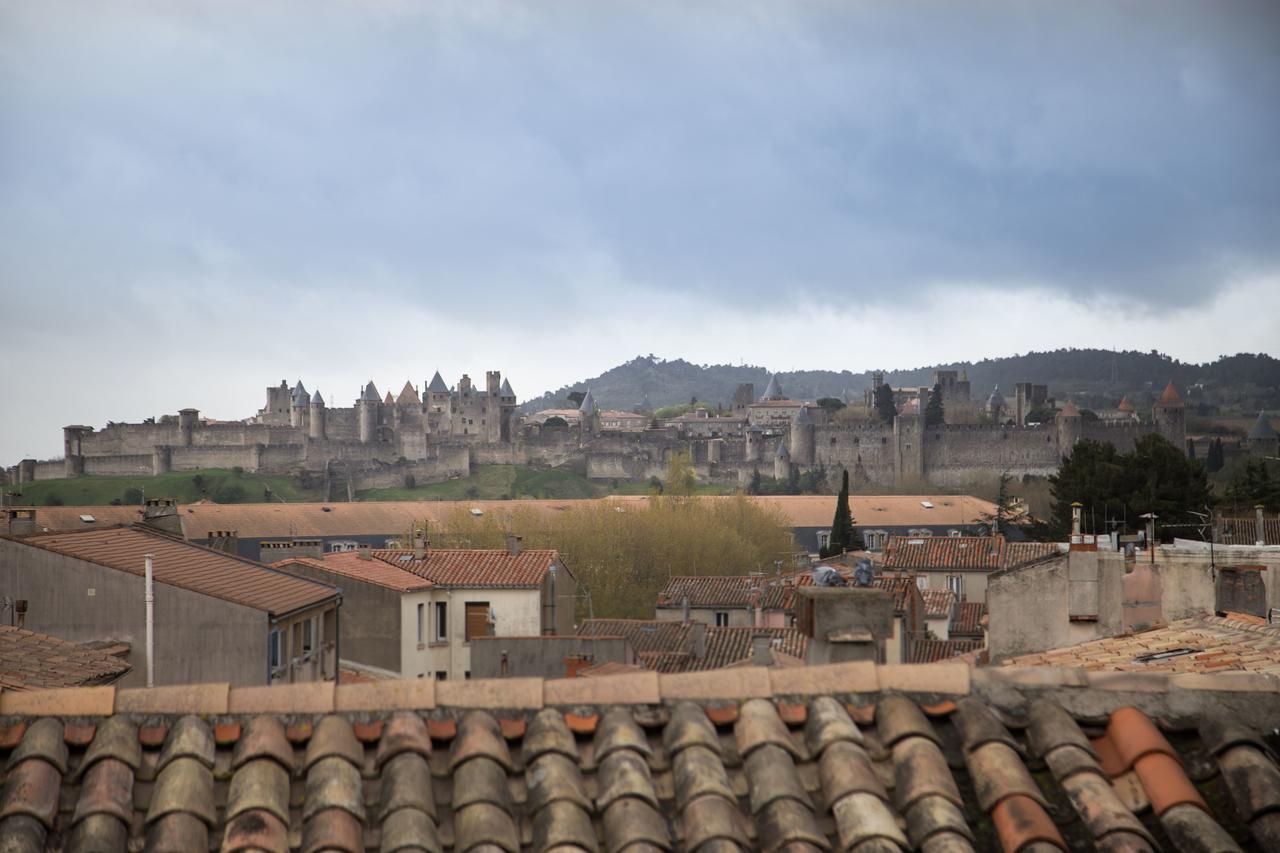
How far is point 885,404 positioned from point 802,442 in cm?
1072

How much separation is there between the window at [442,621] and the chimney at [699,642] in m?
3.67

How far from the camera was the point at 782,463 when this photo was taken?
362ft

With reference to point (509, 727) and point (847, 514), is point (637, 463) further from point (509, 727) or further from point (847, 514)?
point (509, 727)

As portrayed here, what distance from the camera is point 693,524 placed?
5288cm

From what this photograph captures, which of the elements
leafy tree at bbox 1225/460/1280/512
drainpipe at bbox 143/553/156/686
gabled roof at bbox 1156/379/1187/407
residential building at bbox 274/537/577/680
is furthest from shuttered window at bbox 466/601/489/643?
gabled roof at bbox 1156/379/1187/407

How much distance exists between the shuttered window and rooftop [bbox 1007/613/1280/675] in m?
12.1

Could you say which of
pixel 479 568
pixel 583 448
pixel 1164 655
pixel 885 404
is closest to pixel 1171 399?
pixel 885 404

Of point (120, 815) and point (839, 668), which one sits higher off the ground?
point (839, 668)

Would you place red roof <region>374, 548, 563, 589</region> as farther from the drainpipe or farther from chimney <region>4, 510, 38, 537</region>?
the drainpipe

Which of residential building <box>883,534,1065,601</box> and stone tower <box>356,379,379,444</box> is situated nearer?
residential building <box>883,534,1065,601</box>

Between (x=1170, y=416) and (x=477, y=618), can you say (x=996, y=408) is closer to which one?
(x=1170, y=416)

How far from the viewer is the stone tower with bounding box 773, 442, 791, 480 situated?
109 meters

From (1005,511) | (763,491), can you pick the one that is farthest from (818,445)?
(1005,511)

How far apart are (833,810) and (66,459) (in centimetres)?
11331
